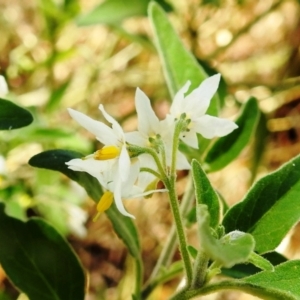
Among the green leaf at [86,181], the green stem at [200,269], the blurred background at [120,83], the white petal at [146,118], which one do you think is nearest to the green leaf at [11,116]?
the green leaf at [86,181]

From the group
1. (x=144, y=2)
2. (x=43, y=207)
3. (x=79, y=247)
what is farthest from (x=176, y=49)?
(x=79, y=247)

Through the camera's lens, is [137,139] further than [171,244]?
No

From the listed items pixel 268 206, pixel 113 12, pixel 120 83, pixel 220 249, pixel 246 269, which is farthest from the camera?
pixel 120 83

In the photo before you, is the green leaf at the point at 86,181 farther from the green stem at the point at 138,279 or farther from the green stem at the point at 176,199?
the green stem at the point at 176,199

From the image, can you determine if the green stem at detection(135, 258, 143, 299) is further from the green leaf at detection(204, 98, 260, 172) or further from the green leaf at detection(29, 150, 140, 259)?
the green leaf at detection(204, 98, 260, 172)

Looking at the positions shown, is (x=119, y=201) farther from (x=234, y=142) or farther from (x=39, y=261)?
(x=234, y=142)

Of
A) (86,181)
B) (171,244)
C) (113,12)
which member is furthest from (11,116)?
(113,12)

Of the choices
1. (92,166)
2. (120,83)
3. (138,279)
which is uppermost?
(92,166)

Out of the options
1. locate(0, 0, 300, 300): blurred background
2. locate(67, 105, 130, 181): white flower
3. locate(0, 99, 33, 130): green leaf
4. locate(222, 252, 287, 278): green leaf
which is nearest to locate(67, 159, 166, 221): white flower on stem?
locate(67, 105, 130, 181): white flower
